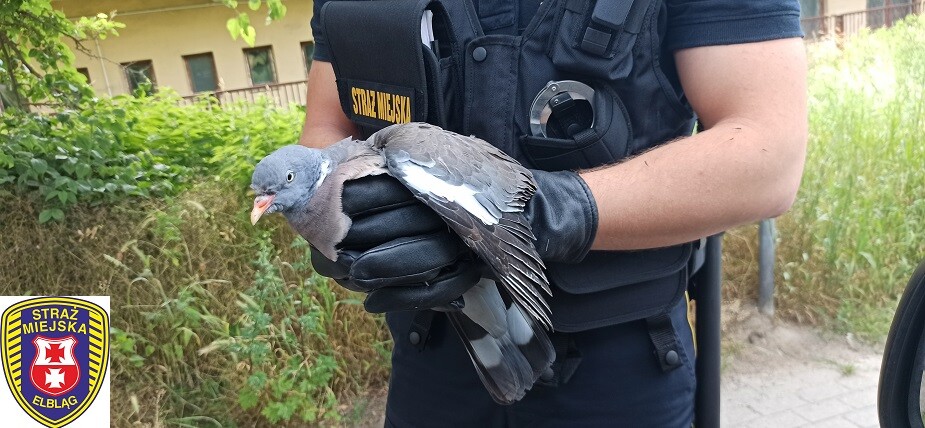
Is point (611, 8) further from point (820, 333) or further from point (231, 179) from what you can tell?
point (820, 333)

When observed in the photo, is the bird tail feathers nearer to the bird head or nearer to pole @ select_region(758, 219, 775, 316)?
the bird head

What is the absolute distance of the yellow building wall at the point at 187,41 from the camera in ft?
19.8

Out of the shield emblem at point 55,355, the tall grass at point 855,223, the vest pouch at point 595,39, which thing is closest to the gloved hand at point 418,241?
the vest pouch at point 595,39

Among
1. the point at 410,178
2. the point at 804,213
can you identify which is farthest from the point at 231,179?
the point at 804,213

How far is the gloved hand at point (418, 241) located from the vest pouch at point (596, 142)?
8 centimetres

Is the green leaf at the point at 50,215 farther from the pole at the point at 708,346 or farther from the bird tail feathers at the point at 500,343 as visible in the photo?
the pole at the point at 708,346

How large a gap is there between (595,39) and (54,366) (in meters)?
1.82

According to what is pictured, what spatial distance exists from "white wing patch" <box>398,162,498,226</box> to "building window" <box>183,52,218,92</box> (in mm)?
5917

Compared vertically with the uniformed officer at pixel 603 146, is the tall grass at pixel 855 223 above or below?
below

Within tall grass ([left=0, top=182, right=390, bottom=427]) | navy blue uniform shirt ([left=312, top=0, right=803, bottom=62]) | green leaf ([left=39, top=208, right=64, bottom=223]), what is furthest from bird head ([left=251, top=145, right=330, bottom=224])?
green leaf ([left=39, top=208, right=64, bottom=223])

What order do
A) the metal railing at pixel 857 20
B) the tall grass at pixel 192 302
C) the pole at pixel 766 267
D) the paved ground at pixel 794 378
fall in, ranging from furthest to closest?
the metal railing at pixel 857 20
the pole at pixel 766 267
the paved ground at pixel 794 378
the tall grass at pixel 192 302

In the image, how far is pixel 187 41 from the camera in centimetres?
646

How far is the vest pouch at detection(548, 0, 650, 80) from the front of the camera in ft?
4.66

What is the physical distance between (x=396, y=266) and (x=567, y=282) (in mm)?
418
